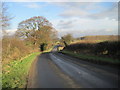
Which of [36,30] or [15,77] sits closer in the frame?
[15,77]

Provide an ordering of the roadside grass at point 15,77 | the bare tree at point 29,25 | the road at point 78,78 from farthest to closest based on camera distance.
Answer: the bare tree at point 29,25 < the roadside grass at point 15,77 < the road at point 78,78

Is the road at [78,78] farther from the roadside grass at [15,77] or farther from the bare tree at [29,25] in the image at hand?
the bare tree at [29,25]

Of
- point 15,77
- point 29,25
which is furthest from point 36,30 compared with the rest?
point 15,77

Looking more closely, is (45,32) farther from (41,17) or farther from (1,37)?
(1,37)

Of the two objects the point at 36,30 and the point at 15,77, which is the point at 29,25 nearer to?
the point at 36,30

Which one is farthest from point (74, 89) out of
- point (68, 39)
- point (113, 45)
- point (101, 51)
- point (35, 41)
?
point (68, 39)

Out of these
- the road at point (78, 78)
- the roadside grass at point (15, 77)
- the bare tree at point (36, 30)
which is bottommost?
the roadside grass at point (15, 77)

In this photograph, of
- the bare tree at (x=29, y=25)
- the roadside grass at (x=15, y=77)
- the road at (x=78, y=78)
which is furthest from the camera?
the bare tree at (x=29, y=25)

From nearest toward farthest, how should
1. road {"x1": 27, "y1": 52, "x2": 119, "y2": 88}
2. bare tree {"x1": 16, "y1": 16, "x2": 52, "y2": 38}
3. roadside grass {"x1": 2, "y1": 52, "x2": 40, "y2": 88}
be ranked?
road {"x1": 27, "y1": 52, "x2": 119, "y2": 88}, roadside grass {"x1": 2, "y1": 52, "x2": 40, "y2": 88}, bare tree {"x1": 16, "y1": 16, "x2": 52, "y2": 38}

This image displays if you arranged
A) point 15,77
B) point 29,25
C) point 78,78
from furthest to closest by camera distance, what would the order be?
point 29,25 → point 15,77 → point 78,78

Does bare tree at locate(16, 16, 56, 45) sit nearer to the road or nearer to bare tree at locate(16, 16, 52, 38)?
bare tree at locate(16, 16, 52, 38)

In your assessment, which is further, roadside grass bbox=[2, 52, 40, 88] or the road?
roadside grass bbox=[2, 52, 40, 88]

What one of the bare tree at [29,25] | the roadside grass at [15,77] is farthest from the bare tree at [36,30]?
the roadside grass at [15,77]

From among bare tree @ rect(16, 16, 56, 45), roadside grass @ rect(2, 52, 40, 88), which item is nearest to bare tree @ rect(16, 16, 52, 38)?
bare tree @ rect(16, 16, 56, 45)
